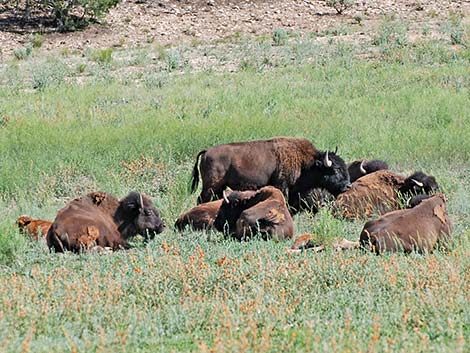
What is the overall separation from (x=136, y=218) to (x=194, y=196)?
3.51 metres

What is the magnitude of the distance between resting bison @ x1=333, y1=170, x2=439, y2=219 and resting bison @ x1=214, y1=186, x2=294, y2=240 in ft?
5.55

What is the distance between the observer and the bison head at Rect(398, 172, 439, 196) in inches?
531

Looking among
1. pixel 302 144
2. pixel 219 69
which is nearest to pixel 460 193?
pixel 302 144

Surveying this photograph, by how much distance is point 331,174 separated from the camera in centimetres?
1480

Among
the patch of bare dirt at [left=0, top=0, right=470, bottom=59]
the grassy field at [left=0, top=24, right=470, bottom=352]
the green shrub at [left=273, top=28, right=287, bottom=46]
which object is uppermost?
the grassy field at [left=0, top=24, right=470, bottom=352]

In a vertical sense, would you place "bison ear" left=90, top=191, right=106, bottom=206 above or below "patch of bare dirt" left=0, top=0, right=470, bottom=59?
above

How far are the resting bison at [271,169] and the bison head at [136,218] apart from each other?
2.68m

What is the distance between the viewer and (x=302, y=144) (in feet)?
49.6

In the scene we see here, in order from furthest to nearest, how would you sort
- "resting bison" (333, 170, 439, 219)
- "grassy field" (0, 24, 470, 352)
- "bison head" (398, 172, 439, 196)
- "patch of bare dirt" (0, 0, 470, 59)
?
"patch of bare dirt" (0, 0, 470, 59) → "resting bison" (333, 170, 439, 219) → "bison head" (398, 172, 439, 196) → "grassy field" (0, 24, 470, 352)

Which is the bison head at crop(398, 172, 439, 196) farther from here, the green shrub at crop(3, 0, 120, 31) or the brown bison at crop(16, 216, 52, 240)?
the green shrub at crop(3, 0, 120, 31)

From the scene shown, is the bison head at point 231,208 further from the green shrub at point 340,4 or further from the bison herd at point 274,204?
the green shrub at point 340,4

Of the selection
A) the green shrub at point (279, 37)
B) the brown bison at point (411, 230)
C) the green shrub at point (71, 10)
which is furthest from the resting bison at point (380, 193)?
the green shrub at point (71, 10)

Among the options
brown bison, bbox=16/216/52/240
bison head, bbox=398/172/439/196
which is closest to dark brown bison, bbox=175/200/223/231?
brown bison, bbox=16/216/52/240

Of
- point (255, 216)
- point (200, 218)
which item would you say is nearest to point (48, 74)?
point (200, 218)
